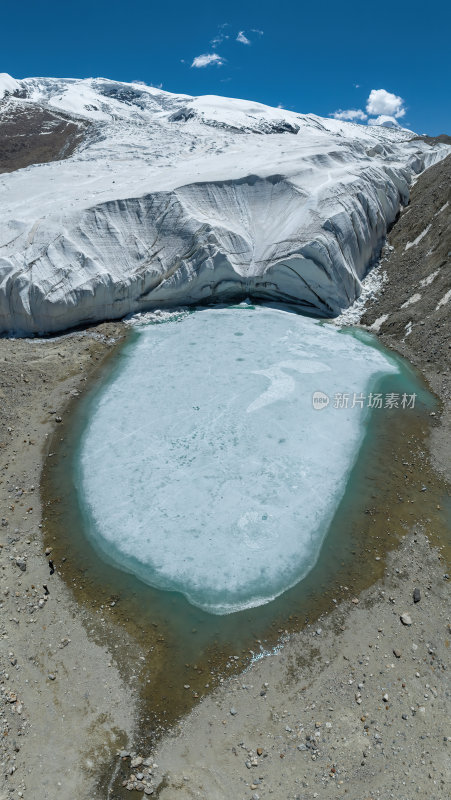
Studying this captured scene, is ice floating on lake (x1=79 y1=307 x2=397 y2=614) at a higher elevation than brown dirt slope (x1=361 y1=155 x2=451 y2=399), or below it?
below

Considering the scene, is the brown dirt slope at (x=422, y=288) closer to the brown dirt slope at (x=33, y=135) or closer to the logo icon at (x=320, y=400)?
the logo icon at (x=320, y=400)

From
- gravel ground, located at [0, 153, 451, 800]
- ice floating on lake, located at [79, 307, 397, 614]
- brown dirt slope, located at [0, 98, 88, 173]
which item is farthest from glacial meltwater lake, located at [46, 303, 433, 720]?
brown dirt slope, located at [0, 98, 88, 173]

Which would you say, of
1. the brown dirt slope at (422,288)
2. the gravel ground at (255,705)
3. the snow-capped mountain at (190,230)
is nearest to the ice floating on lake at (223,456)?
the gravel ground at (255,705)

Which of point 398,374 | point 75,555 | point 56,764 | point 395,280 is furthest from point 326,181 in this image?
point 56,764

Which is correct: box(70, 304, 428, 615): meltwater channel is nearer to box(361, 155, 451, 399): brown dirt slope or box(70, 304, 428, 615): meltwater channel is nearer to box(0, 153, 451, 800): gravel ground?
box(361, 155, 451, 399): brown dirt slope

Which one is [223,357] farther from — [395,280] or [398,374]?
[395,280]

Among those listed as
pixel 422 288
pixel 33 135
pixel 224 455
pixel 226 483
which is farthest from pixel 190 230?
pixel 33 135

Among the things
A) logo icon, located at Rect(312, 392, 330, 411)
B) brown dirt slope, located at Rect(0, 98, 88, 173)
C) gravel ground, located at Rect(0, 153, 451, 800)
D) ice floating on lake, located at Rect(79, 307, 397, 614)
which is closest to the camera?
gravel ground, located at Rect(0, 153, 451, 800)
